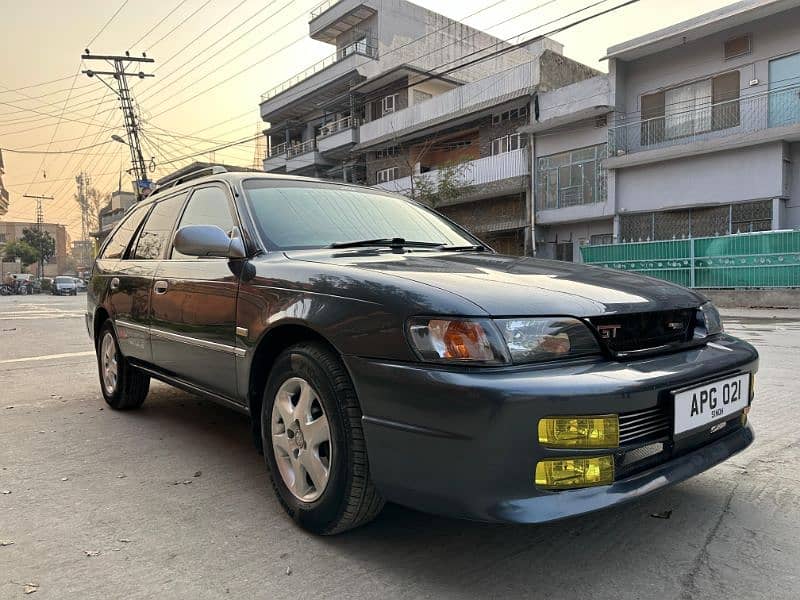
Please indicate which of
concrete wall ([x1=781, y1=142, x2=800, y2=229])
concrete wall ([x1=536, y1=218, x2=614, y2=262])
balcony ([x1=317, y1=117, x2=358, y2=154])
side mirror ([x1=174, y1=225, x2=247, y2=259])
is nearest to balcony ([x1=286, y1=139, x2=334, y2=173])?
balcony ([x1=317, y1=117, x2=358, y2=154])

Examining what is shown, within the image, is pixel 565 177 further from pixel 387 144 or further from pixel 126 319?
pixel 126 319

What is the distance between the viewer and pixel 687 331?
7.86ft

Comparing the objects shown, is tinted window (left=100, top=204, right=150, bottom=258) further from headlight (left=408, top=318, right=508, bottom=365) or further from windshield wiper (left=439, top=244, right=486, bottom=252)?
headlight (left=408, top=318, right=508, bottom=365)

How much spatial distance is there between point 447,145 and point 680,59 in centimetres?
1035

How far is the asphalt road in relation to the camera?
1995mm

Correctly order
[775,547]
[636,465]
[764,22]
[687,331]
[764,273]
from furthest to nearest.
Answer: [764,22] → [764,273] → [687,331] → [775,547] → [636,465]

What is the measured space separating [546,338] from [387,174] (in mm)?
27574

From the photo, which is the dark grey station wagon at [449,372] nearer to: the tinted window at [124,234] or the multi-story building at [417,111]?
the tinted window at [124,234]

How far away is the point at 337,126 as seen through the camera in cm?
3192

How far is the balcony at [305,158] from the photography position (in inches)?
1272

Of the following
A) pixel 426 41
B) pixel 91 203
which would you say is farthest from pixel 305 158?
pixel 91 203

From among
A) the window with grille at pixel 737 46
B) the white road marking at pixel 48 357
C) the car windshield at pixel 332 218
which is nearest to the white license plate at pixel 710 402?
→ the car windshield at pixel 332 218

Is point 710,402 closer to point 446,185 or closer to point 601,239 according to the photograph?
point 601,239

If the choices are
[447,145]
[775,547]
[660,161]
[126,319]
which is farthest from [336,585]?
[447,145]
